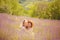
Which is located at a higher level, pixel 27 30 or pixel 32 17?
pixel 32 17

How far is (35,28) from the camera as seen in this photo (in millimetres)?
1087

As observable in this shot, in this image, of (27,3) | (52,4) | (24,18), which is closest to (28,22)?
(24,18)

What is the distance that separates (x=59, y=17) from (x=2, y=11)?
56 centimetres

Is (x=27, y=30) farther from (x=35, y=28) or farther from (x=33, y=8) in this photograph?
(x=33, y=8)

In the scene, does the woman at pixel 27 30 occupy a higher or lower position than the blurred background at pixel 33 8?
lower

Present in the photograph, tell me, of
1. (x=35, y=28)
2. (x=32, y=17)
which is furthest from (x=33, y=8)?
(x=35, y=28)

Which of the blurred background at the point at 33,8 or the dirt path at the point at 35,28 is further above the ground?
the blurred background at the point at 33,8

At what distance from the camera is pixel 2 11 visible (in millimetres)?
1110

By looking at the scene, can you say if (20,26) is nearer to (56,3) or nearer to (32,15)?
(32,15)

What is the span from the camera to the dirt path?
3.51 ft

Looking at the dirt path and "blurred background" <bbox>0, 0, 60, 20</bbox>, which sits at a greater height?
"blurred background" <bbox>0, 0, 60, 20</bbox>

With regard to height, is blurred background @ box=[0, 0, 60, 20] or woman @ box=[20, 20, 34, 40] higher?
blurred background @ box=[0, 0, 60, 20]

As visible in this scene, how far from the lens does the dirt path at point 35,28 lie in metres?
1.07

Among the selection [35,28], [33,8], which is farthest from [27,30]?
[33,8]
